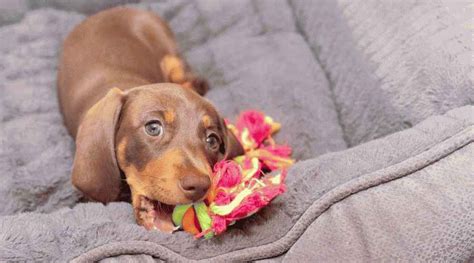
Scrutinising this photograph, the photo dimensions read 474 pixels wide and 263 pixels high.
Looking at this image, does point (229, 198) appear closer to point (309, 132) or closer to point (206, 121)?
point (206, 121)

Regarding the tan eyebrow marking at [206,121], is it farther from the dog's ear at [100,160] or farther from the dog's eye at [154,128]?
the dog's ear at [100,160]

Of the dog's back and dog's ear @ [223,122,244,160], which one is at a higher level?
the dog's back

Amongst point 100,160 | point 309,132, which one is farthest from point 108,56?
point 309,132

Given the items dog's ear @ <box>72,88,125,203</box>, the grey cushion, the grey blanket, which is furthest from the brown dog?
the grey cushion

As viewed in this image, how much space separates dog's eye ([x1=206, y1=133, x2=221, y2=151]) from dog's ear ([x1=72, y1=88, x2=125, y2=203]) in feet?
1.02

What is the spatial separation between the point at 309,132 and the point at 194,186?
97 cm

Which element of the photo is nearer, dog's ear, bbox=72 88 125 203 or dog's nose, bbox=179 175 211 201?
dog's nose, bbox=179 175 211 201

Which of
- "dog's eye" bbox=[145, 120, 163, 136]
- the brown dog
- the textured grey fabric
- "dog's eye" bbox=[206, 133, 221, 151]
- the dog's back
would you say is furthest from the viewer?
the dog's back

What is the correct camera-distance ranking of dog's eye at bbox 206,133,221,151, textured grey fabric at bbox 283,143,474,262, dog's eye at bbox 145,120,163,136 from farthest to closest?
dog's eye at bbox 206,133,221,151 → dog's eye at bbox 145,120,163,136 → textured grey fabric at bbox 283,143,474,262

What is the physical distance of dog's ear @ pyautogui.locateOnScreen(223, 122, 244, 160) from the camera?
6.43 feet

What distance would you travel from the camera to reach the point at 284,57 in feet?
9.02

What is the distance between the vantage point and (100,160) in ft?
5.94

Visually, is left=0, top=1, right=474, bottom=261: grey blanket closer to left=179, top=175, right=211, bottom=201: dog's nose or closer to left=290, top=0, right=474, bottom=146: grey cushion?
left=290, top=0, right=474, bottom=146: grey cushion

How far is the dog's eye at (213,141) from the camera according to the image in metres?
1.87
